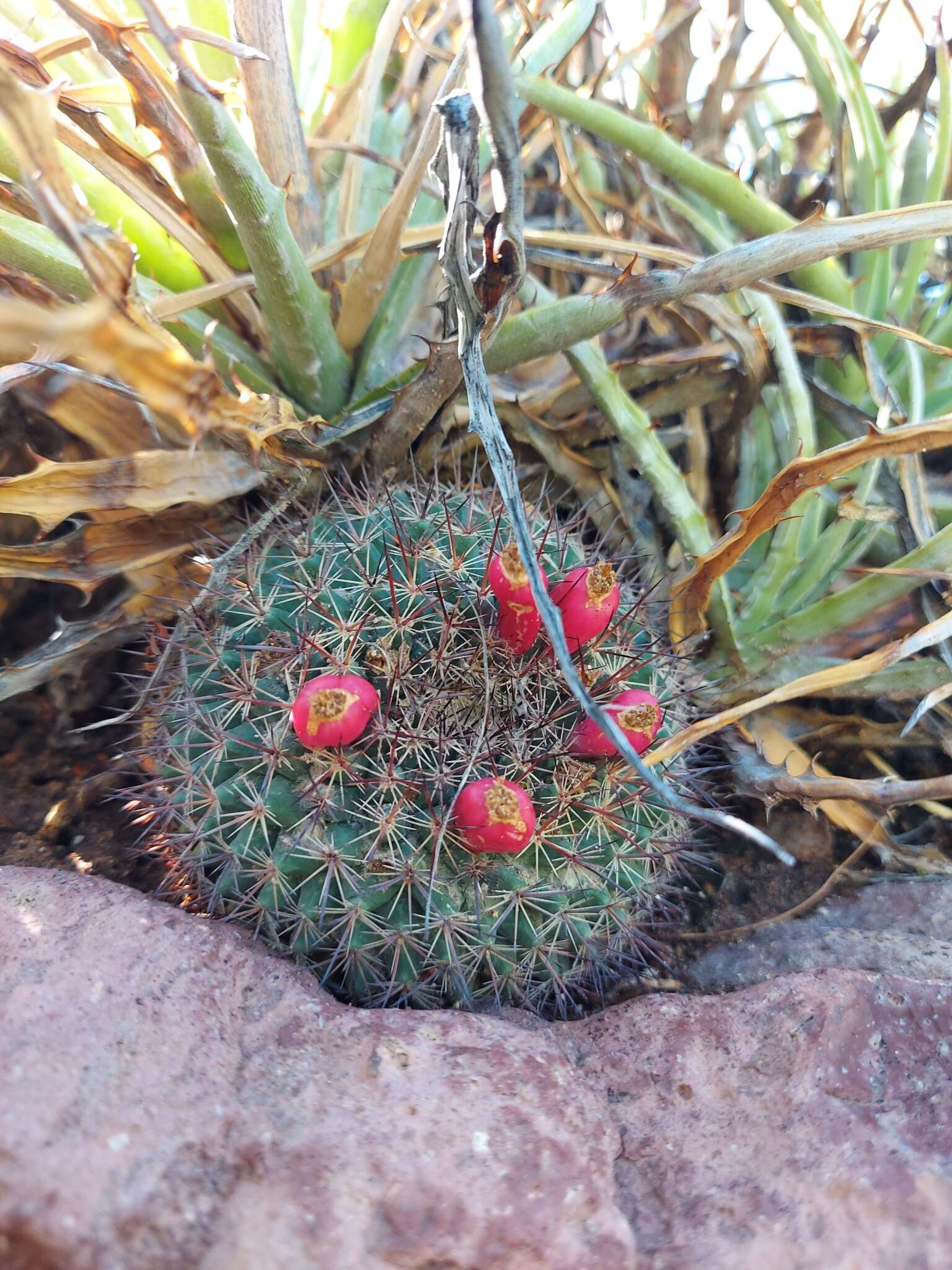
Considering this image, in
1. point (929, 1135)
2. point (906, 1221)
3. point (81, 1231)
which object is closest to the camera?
point (81, 1231)

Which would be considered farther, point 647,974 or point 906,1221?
point 647,974

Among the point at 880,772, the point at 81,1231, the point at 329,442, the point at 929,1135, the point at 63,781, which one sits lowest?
the point at 880,772

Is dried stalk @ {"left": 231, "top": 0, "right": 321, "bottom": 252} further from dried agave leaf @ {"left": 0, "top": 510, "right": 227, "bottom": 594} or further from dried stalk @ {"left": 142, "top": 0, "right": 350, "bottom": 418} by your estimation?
dried agave leaf @ {"left": 0, "top": 510, "right": 227, "bottom": 594}

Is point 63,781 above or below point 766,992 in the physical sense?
above

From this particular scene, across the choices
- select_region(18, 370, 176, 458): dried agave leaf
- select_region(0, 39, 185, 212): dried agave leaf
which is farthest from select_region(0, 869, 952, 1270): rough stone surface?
select_region(0, 39, 185, 212): dried agave leaf

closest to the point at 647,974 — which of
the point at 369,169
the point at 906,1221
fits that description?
the point at 906,1221

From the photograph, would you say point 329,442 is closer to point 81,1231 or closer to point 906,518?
point 906,518

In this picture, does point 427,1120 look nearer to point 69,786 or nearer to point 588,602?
point 588,602

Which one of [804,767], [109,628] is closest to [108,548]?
[109,628]
